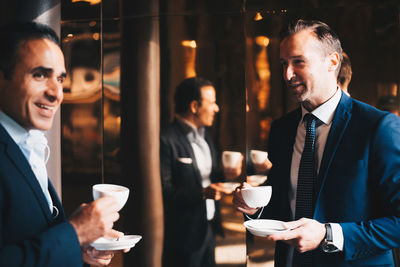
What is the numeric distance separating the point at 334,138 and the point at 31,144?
1.29 metres

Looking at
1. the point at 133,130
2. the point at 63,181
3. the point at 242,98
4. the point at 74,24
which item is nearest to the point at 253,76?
the point at 242,98

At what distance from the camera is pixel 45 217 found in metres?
1.27

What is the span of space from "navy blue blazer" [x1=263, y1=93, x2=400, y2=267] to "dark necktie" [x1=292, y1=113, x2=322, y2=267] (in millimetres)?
79

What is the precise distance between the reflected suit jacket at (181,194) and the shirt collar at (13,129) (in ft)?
7.51

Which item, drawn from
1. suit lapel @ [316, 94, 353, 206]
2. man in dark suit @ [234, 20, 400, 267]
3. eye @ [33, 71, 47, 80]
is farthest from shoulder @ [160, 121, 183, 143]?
eye @ [33, 71, 47, 80]

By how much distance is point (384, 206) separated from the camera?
5.39 feet

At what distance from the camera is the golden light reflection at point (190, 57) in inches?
138

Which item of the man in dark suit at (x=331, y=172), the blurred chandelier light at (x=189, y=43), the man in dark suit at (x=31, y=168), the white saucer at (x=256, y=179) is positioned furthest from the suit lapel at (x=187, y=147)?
the man in dark suit at (x=31, y=168)

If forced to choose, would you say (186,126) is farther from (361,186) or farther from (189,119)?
(361,186)

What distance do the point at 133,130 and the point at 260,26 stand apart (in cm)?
155

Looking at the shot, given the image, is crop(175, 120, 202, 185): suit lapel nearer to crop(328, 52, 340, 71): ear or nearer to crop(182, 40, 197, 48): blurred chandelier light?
crop(182, 40, 197, 48): blurred chandelier light

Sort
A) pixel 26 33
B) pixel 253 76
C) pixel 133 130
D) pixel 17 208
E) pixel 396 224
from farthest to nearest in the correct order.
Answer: pixel 133 130
pixel 253 76
pixel 396 224
pixel 26 33
pixel 17 208

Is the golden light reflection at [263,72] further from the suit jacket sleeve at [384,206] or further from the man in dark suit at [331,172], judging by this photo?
the suit jacket sleeve at [384,206]

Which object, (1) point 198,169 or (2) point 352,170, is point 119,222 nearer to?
(1) point 198,169
